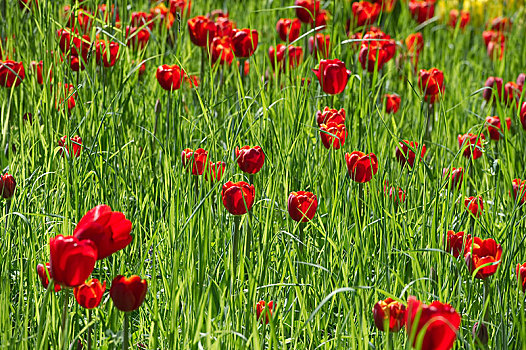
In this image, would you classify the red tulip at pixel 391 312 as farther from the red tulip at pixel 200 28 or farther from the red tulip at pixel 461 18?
the red tulip at pixel 461 18

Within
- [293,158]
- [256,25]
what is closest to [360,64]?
[293,158]

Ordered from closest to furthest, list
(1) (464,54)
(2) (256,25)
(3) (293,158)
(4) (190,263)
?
(4) (190,263) → (3) (293,158) → (2) (256,25) → (1) (464,54)

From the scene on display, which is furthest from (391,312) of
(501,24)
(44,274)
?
(501,24)

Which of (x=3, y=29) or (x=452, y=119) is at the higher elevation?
(x=3, y=29)

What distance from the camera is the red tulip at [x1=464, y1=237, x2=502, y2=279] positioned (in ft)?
4.70

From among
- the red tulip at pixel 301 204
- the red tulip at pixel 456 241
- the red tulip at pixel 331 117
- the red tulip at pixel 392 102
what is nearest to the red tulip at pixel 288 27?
the red tulip at pixel 392 102

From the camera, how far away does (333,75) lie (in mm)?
2193

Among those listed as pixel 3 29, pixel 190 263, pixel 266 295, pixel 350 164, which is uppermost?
pixel 3 29

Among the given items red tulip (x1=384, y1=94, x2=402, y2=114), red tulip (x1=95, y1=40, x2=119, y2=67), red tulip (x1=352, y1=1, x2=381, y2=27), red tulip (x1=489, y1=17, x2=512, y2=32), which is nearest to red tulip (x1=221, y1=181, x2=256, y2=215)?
red tulip (x1=95, y1=40, x2=119, y2=67)

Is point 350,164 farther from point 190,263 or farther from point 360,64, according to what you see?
point 360,64

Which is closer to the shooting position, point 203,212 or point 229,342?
point 229,342

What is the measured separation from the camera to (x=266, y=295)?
170 cm

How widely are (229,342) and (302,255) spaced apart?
421 mm

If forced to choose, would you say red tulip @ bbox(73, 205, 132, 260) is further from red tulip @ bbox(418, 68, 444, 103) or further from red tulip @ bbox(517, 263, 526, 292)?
red tulip @ bbox(418, 68, 444, 103)
